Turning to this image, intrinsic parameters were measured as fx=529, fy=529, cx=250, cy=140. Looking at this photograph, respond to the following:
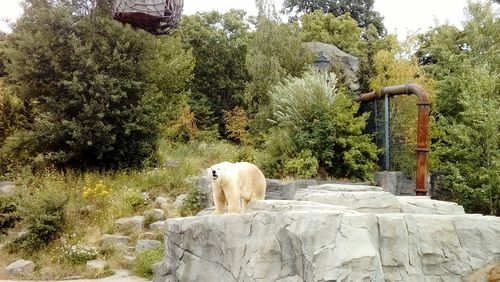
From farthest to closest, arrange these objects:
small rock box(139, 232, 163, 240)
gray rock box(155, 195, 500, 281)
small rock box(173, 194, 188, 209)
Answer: small rock box(173, 194, 188, 209)
small rock box(139, 232, 163, 240)
gray rock box(155, 195, 500, 281)

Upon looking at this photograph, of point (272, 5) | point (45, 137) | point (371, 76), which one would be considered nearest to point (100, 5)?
point (45, 137)

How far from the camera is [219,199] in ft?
21.5

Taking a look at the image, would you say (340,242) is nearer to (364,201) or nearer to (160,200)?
(364,201)

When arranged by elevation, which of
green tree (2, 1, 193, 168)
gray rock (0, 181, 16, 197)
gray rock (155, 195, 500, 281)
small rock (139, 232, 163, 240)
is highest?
green tree (2, 1, 193, 168)

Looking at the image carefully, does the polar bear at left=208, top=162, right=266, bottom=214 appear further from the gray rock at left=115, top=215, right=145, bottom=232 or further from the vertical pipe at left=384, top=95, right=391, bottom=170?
the vertical pipe at left=384, top=95, right=391, bottom=170

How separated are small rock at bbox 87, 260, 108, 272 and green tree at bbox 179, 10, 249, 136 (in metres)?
13.2

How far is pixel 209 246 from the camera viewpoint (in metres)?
6.38

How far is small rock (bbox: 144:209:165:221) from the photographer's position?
11.2 meters

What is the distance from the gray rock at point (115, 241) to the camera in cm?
1020

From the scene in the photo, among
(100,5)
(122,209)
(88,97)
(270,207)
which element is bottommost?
(122,209)

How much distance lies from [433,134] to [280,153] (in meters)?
4.16

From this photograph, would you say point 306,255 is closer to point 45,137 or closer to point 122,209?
point 122,209

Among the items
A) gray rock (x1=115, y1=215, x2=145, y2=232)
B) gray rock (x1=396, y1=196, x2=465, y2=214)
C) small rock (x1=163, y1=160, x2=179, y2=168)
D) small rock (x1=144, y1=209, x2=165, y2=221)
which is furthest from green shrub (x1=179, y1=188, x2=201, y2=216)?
gray rock (x1=396, y1=196, x2=465, y2=214)

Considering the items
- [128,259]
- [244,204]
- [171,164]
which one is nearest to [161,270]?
[244,204]
